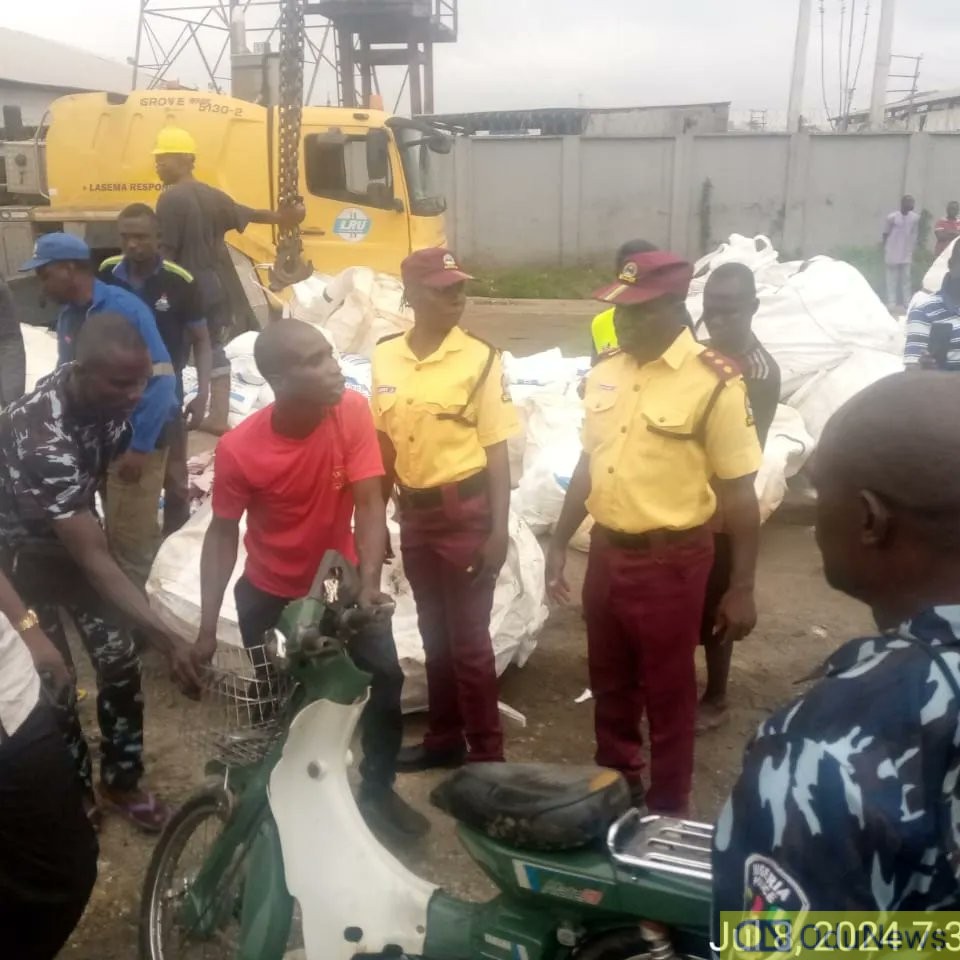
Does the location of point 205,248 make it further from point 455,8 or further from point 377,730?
point 455,8

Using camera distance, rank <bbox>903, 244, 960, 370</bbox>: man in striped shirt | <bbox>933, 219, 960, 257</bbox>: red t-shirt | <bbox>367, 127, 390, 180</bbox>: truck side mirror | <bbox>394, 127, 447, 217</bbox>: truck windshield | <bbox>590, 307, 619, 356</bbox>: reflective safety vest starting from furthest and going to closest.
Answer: <bbox>933, 219, 960, 257</bbox>: red t-shirt → <bbox>394, 127, 447, 217</bbox>: truck windshield → <bbox>367, 127, 390, 180</bbox>: truck side mirror → <bbox>590, 307, 619, 356</bbox>: reflective safety vest → <bbox>903, 244, 960, 370</bbox>: man in striped shirt

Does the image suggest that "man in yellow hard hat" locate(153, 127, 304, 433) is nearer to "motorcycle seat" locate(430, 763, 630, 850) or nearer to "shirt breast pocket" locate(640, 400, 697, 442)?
"shirt breast pocket" locate(640, 400, 697, 442)

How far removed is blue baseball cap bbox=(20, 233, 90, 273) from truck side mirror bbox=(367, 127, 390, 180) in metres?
6.36

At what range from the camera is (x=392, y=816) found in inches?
124

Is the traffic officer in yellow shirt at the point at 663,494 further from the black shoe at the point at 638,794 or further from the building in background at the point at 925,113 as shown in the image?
the building in background at the point at 925,113

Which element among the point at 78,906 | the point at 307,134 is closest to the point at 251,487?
the point at 78,906

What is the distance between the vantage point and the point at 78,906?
7.02ft

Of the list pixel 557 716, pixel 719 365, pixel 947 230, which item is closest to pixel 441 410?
pixel 719 365

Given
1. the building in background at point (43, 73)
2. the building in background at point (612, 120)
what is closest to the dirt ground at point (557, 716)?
the building in background at point (612, 120)

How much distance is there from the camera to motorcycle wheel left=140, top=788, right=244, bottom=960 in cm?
245

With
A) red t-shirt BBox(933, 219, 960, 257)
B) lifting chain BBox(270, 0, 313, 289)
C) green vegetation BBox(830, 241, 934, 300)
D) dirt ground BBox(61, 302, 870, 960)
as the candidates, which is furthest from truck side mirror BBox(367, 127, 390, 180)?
green vegetation BBox(830, 241, 934, 300)

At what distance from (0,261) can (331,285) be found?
4.16 m

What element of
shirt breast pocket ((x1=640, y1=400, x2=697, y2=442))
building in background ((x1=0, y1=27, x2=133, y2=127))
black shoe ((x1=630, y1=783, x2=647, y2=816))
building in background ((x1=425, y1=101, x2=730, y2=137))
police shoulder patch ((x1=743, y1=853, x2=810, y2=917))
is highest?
building in background ((x1=0, y1=27, x2=133, y2=127))

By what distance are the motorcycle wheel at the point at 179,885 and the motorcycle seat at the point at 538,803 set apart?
2.44ft
